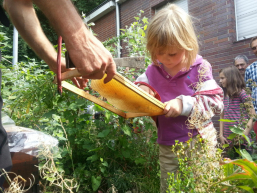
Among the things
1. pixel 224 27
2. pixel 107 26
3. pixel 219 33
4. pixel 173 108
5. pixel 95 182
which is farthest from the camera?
pixel 107 26

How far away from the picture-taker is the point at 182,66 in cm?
173

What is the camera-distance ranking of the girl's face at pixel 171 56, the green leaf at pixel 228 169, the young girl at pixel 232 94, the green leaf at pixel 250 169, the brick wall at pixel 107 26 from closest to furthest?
the green leaf at pixel 250 169
the green leaf at pixel 228 169
the girl's face at pixel 171 56
the young girl at pixel 232 94
the brick wall at pixel 107 26

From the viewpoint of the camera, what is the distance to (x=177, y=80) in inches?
68.6

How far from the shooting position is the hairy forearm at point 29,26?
52.6 inches

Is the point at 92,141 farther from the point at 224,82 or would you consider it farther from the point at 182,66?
the point at 224,82

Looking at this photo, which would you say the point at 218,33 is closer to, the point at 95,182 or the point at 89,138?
the point at 89,138

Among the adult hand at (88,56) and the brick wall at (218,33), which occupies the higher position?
the brick wall at (218,33)

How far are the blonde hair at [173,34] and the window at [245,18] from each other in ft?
14.9

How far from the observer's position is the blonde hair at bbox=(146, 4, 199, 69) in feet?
5.13

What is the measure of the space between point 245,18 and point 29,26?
5.55 meters

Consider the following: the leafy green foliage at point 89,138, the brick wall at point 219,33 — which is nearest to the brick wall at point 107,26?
the brick wall at point 219,33

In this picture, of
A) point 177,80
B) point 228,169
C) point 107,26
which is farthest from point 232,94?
point 107,26

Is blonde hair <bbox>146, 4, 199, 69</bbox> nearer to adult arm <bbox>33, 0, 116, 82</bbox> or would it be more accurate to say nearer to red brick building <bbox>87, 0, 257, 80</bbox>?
adult arm <bbox>33, 0, 116, 82</bbox>

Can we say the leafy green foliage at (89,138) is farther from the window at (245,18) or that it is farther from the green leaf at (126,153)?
→ the window at (245,18)
